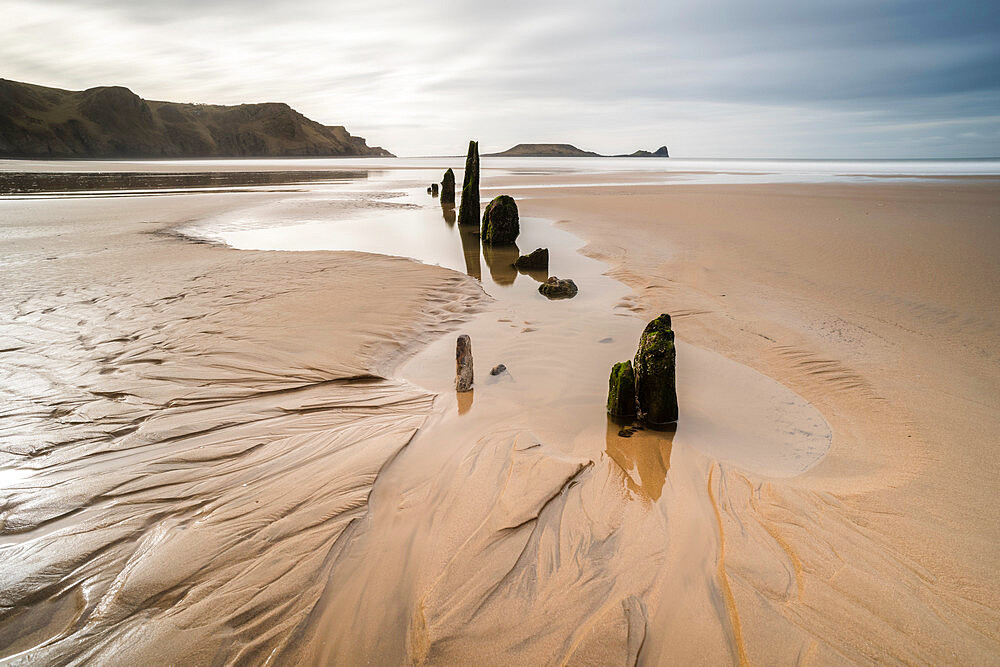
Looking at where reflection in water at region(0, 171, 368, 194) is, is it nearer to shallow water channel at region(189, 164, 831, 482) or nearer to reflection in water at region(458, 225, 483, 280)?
reflection in water at region(458, 225, 483, 280)

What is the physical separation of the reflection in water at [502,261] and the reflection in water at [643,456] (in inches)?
232

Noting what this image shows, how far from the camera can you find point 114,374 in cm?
481

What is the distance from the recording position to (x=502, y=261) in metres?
11.8

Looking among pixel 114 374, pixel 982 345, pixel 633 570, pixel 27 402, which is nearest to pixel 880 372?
pixel 982 345

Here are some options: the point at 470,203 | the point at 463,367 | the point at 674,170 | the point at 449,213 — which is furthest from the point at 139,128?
the point at 463,367

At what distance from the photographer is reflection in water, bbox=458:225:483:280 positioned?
10.6 meters

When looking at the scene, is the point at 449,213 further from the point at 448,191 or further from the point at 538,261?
the point at 538,261

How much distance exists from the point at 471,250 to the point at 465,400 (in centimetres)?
898

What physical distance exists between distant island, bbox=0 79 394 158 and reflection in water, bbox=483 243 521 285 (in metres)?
129

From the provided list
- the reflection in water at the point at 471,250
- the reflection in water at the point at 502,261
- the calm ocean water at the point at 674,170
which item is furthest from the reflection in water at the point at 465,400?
the calm ocean water at the point at 674,170

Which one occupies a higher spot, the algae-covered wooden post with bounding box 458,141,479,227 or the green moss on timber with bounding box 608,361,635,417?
the algae-covered wooden post with bounding box 458,141,479,227

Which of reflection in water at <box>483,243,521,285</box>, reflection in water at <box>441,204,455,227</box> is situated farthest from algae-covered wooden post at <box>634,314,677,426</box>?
reflection in water at <box>441,204,455,227</box>

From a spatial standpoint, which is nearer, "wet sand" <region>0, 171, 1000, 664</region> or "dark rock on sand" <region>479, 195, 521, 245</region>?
"wet sand" <region>0, 171, 1000, 664</region>

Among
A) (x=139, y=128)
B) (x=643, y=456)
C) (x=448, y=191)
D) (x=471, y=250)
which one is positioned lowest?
(x=643, y=456)
